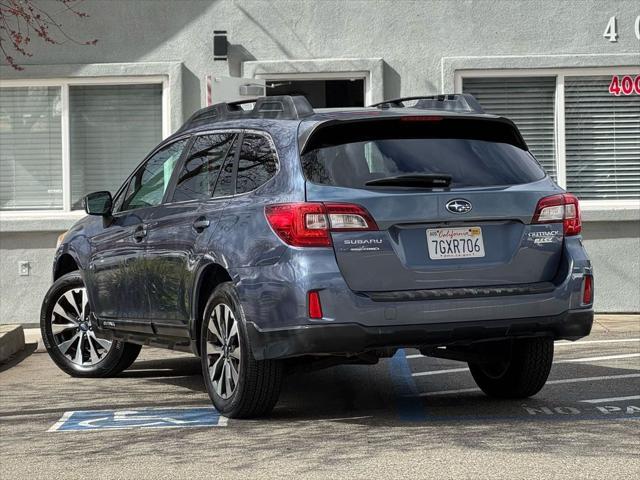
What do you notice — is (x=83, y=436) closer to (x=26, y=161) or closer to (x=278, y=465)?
(x=278, y=465)

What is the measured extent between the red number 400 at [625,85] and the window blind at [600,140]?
2.2 inches

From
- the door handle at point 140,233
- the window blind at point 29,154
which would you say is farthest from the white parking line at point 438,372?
the window blind at point 29,154

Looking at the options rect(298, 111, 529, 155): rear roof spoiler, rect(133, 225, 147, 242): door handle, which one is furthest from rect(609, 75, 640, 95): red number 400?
rect(133, 225, 147, 242): door handle

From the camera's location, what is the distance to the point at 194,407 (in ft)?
29.0

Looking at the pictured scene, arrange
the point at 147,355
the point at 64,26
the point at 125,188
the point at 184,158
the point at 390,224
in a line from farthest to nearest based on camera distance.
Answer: the point at 64,26
the point at 147,355
the point at 125,188
the point at 184,158
the point at 390,224

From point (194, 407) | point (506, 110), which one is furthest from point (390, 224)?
point (506, 110)

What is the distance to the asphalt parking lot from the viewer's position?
259 inches

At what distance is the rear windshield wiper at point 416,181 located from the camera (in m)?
7.68

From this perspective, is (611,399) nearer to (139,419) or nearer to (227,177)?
(227,177)

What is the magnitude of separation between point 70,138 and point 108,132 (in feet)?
1.44

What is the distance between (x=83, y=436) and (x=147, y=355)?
4.44 metres

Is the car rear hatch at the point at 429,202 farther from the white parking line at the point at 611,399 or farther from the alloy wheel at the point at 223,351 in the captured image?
the white parking line at the point at 611,399

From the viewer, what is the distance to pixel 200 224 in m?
8.47

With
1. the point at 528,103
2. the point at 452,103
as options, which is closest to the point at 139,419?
the point at 452,103
